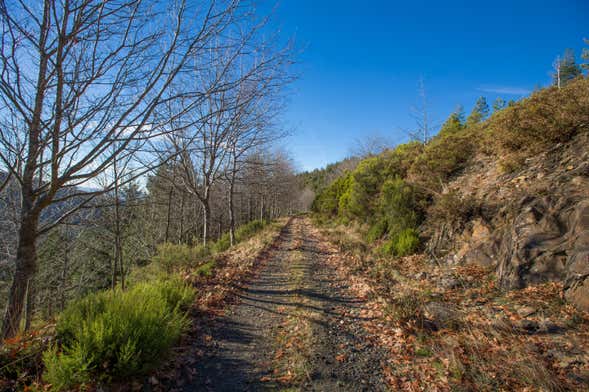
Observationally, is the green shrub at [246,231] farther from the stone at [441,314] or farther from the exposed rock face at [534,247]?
the exposed rock face at [534,247]

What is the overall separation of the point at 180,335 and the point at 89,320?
118cm

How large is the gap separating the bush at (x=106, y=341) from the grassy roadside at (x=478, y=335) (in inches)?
106

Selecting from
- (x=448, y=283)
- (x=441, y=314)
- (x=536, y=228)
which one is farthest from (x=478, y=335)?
(x=536, y=228)

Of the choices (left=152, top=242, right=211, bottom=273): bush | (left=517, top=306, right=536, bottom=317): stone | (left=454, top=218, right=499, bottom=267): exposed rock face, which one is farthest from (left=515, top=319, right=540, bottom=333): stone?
(left=152, top=242, right=211, bottom=273): bush

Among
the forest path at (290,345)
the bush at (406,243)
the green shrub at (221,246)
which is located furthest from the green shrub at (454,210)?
the green shrub at (221,246)

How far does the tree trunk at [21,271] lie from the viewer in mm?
2568

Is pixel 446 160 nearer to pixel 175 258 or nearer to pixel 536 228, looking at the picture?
pixel 536 228

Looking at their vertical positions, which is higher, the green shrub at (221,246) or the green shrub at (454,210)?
the green shrub at (454,210)

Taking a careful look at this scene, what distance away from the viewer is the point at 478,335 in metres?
3.09

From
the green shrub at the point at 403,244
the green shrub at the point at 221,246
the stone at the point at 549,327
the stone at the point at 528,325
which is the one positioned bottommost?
the green shrub at the point at 221,246

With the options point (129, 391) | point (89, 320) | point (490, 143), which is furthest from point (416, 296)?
point (490, 143)

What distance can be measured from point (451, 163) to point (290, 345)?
8822 mm

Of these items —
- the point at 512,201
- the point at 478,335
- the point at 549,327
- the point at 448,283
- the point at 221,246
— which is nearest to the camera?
the point at 549,327

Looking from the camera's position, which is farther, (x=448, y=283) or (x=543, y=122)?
(x=543, y=122)
